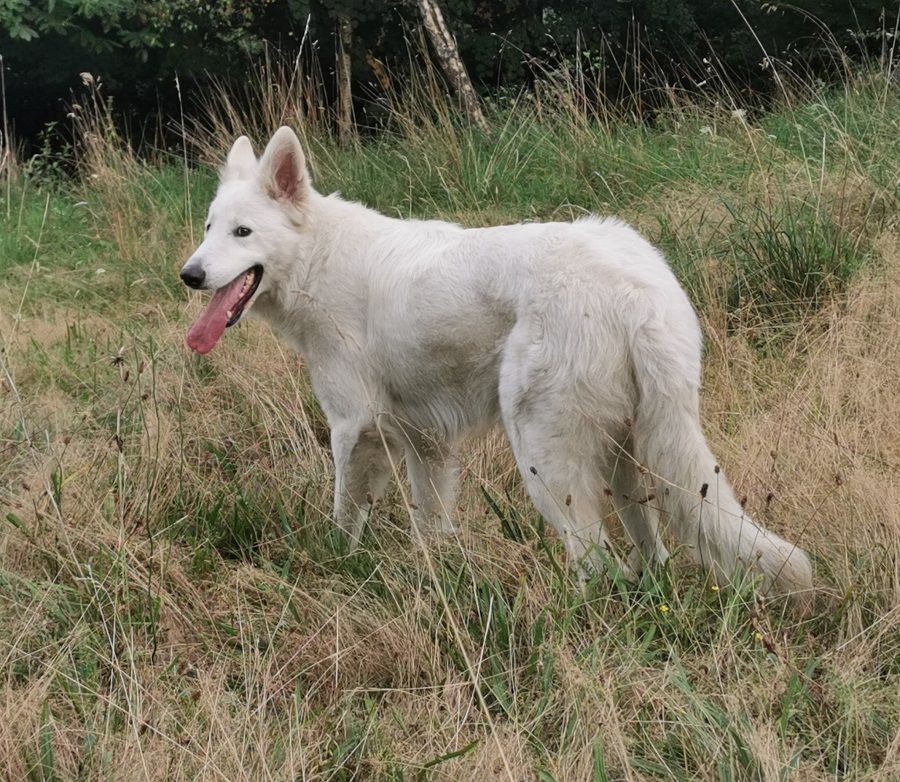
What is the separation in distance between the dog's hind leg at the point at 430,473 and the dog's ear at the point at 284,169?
1118mm

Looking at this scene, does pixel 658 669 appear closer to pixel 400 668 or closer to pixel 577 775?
pixel 577 775

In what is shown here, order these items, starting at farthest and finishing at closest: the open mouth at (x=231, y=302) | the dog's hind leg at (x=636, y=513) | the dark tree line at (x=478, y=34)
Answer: the dark tree line at (x=478, y=34) < the open mouth at (x=231, y=302) < the dog's hind leg at (x=636, y=513)

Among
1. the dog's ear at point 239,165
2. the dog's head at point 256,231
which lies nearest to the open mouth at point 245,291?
the dog's head at point 256,231

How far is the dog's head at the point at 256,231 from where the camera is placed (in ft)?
13.5

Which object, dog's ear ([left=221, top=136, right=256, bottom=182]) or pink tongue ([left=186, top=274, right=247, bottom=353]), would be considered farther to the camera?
dog's ear ([left=221, top=136, right=256, bottom=182])

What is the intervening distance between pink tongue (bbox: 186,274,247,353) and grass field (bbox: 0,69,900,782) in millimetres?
367

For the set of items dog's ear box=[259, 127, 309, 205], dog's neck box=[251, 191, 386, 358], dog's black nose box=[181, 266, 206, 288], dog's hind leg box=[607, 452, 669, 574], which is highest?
dog's ear box=[259, 127, 309, 205]

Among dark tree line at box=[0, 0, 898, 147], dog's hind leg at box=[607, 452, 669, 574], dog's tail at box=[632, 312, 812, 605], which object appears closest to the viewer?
dog's tail at box=[632, 312, 812, 605]

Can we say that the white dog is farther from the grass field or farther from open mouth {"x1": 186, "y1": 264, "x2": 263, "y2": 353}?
the grass field

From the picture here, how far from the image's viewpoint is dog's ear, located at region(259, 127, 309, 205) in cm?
411

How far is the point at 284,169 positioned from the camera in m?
4.22

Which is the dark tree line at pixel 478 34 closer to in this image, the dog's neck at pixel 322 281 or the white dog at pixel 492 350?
the dog's neck at pixel 322 281

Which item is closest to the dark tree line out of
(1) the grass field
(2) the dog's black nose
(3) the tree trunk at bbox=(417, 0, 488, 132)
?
(3) the tree trunk at bbox=(417, 0, 488, 132)

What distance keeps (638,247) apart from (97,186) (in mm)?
6461
